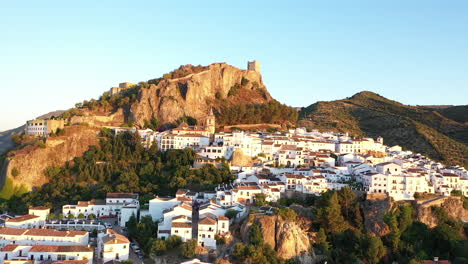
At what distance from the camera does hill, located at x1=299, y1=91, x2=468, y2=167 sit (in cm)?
6850

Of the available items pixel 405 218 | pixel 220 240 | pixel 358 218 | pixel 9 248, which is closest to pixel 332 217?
pixel 358 218

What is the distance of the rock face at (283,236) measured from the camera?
31.0 m

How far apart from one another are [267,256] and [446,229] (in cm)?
1456

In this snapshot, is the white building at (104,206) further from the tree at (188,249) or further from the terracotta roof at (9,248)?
the tree at (188,249)

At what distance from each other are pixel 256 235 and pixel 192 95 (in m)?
38.0

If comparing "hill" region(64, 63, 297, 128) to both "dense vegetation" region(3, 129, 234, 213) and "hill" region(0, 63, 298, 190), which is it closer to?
"hill" region(0, 63, 298, 190)

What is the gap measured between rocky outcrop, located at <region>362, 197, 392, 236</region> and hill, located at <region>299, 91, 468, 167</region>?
33.3 metres

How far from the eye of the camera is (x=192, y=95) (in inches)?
2562

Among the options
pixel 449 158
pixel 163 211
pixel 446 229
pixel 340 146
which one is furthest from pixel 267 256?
pixel 449 158

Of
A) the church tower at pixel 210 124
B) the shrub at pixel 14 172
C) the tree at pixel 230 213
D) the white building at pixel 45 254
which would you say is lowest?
the white building at pixel 45 254

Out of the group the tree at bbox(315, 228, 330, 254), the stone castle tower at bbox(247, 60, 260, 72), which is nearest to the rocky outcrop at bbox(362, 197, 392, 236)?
the tree at bbox(315, 228, 330, 254)

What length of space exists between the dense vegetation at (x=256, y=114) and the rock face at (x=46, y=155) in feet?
62.1

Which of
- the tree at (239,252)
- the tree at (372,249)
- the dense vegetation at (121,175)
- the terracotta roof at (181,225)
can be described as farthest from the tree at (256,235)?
the dense vegetation at (121,175)

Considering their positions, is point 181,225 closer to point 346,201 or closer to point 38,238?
point 38,238
